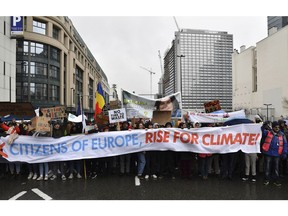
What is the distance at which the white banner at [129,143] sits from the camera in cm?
710

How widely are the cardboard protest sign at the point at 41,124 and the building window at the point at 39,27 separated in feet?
133

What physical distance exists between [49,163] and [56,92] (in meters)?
43.1

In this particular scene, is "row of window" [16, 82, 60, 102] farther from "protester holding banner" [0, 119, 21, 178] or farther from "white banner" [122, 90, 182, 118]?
"white banner" [122, 90, 182, 118]

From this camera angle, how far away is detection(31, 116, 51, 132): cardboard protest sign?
6964 mm

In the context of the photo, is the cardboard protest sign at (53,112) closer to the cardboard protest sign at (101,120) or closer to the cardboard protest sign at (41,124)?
the cardboard protest sign at (41,124)

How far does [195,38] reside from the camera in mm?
37500

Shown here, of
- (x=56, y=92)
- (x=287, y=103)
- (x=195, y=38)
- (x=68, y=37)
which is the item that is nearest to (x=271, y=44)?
(x=287, y=103)

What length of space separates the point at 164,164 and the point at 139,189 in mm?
1661

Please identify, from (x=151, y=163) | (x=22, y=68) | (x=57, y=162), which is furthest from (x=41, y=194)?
(x=22, y=68)

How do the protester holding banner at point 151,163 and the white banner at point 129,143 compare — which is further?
the protester holding banner at point 151,163

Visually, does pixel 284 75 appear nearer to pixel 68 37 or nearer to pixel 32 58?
pixel 68 37

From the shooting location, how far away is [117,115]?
7961 millimetres

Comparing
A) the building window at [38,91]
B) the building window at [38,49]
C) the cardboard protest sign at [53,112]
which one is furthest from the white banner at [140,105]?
the building window at [38,49]

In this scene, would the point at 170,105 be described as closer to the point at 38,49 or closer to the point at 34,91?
the point at 34,91
